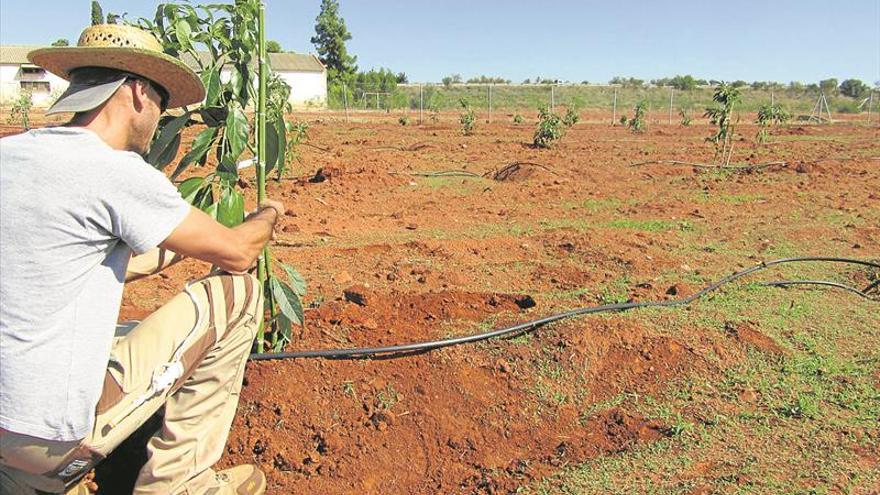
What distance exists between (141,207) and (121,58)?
1.51ft

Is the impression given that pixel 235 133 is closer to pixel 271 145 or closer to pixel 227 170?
pixel 227 170

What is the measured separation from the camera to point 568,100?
164 ft

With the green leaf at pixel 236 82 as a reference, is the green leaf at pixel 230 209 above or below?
below

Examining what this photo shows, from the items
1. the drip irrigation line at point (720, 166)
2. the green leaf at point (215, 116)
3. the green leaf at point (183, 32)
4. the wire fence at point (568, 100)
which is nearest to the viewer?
the green leaf at point (183, 32)

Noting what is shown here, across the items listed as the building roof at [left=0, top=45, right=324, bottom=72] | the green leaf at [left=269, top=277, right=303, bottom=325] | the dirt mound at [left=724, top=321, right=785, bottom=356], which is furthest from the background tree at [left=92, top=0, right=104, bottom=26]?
the building roof at [left=0, top=45, right=324, bottom=72]

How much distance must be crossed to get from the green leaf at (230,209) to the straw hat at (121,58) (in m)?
0.61

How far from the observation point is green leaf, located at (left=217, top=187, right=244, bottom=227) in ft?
8.98

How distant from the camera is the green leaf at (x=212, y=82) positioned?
266 cm

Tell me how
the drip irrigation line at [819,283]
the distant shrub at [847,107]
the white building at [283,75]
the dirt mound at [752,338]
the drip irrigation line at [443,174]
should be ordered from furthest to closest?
the distant shrub at [847,107]
the white building at [283,75]
the drip irrigation line at [443,174]
the drip irrigation line at [819,283]
the dirt mound at [752,338]

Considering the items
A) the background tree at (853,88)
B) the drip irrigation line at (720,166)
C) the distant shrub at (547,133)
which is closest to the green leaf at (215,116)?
the drip irrigation line at (720,166)

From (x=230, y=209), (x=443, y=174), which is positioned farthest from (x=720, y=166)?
(x=230, y=209)

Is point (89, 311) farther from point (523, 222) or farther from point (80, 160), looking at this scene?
point (523, 222)

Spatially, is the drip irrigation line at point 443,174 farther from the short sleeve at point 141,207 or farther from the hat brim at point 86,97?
the short sleeve at point 141,207

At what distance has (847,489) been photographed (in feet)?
8.63
